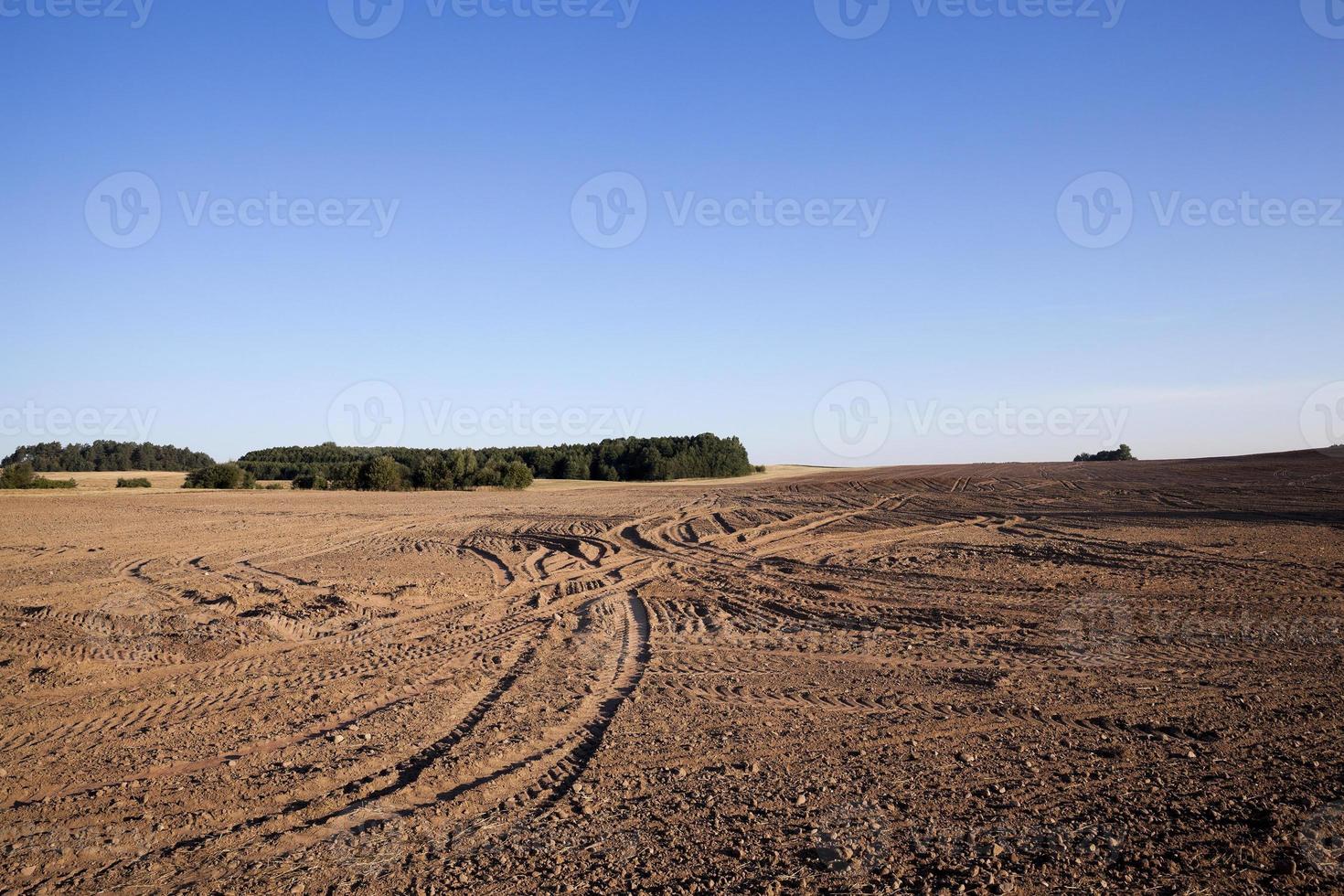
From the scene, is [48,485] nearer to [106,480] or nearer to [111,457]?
[106,480]

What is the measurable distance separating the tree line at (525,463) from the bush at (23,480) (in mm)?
13576

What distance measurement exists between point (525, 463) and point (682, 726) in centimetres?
6952

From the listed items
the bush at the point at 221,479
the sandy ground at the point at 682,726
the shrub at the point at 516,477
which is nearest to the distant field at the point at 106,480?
the bush at the point at 221,479

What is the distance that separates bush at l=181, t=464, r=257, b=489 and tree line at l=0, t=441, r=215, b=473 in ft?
93.5

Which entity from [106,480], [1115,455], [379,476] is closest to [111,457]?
[106,480]

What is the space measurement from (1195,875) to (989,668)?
419 centimetres

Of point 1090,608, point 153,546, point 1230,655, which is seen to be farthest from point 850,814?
point 153,546

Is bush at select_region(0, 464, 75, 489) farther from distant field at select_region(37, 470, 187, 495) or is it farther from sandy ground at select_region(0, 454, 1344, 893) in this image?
sandy ground at select_region(0, 454, 1344, 893)

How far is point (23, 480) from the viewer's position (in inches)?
1909

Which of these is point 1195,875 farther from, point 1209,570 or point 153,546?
point 153,546

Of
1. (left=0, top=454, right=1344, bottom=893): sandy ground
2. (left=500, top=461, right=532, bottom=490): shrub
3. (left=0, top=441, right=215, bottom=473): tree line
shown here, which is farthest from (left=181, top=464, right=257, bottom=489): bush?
(left=0, top=454, right=1344, bottom=893): sandy ground

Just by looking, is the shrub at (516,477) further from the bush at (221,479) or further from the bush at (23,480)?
the bush at (23,480)

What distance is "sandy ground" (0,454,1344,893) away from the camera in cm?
437

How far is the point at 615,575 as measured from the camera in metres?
15.2
